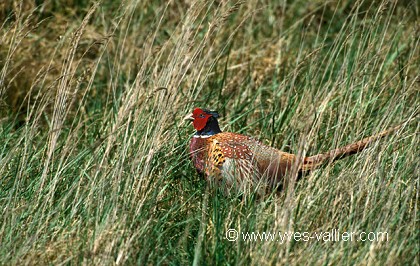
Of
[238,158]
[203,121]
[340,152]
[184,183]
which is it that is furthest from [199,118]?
[340,152]

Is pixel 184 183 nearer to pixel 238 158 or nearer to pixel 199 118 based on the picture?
pixel 238 158

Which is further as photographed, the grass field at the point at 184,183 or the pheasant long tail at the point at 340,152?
the pheasant long tail at the point at 340,152

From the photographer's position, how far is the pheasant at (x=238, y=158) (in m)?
4.34

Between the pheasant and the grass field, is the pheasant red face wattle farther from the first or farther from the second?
the grass field

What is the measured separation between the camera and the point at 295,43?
21.3 ft

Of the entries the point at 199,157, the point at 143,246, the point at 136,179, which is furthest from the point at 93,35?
the point at 143,246

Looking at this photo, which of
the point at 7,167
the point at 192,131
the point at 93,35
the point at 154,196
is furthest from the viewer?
the point at 93,35

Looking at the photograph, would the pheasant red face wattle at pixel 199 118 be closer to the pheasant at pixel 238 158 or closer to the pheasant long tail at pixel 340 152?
the pheasant at pixel 238 158

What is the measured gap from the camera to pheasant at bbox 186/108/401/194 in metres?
4.34

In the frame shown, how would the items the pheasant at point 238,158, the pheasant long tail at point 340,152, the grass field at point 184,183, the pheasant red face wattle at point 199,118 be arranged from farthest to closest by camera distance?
the pheasant red face wattle at point 199,118
the pheasant at point 238,158
the pheasant long tail at point 340,152
the grass field at point 184,183

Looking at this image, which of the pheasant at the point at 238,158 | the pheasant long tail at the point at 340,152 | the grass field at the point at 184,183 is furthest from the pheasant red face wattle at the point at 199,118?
the pheasant long tail at the point at 340,152

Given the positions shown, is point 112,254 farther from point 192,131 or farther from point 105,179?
point 192,131

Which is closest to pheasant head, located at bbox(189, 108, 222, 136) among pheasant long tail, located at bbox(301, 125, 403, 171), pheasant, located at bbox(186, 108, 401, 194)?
pheasant, located at bbox(186, 108, 401, 194)

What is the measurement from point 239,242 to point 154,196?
491 mm
